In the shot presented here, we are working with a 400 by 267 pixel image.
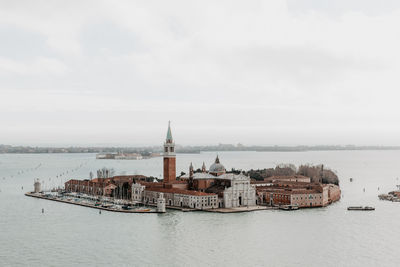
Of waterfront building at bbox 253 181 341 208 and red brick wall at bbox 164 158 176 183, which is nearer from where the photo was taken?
waterfront building at bbox 253 181 341 208

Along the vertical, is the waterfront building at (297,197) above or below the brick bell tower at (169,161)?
below

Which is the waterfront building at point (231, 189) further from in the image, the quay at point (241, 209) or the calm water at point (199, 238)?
the calm water at point (199, 238)

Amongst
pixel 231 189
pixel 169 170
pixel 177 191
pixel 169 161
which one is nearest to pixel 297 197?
pixel 231 189

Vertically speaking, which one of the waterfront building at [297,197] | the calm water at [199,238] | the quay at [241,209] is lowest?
the calm water at [199,238]

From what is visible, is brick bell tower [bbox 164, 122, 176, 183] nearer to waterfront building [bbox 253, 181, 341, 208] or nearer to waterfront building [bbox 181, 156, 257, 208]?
waterfront building [bbox 181, 156, 257, 208]

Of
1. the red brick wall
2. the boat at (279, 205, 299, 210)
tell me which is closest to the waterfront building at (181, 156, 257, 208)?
the red brick wall

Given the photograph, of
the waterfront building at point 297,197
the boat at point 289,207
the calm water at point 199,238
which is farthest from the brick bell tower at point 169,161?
the boat at point 289,207

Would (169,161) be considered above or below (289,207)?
above

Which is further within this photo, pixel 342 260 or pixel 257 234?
pixel 257 234

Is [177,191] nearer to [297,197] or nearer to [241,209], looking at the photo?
[241,209]

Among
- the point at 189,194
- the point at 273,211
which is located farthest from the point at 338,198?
the point at 189,194

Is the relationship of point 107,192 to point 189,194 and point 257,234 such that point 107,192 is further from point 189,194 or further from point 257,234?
point 257,234
